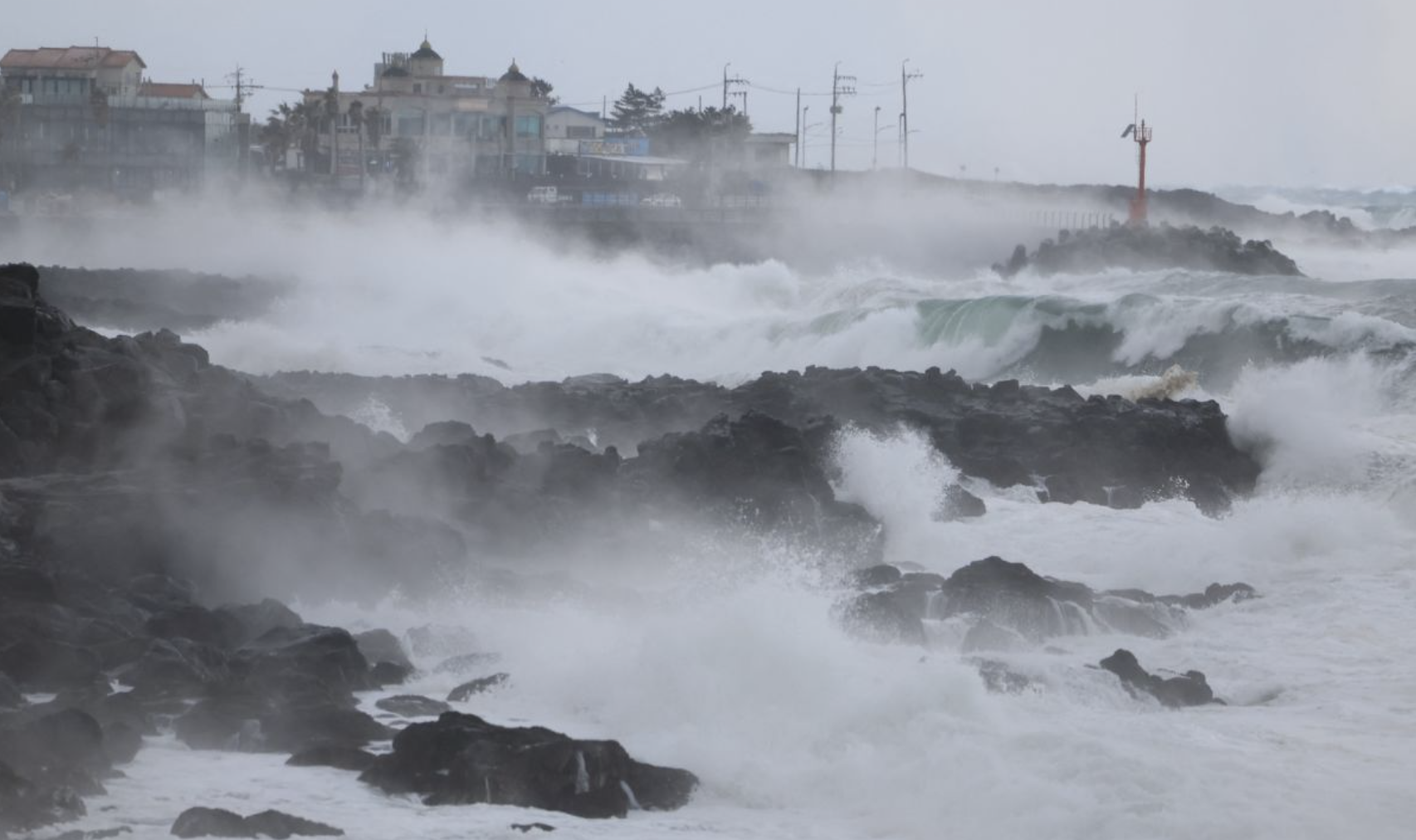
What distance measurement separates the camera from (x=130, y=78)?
72125mm

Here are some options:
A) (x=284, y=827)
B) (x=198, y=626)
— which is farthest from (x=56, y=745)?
(x=198, y=626)

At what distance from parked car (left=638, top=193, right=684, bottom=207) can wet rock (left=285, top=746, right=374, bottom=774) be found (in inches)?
2051

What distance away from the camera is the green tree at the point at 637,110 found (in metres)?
102

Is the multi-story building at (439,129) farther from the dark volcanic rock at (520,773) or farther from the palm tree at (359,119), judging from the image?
the dark volcanic rock at (520,773)

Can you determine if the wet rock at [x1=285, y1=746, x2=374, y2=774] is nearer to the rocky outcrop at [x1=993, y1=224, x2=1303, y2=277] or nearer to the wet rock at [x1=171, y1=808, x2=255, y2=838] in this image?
the wet rock at [x1=171, y1=808, x2=255, y2=838]

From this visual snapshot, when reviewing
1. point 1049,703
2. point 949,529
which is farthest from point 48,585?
point 949,529

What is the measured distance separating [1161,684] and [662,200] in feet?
185

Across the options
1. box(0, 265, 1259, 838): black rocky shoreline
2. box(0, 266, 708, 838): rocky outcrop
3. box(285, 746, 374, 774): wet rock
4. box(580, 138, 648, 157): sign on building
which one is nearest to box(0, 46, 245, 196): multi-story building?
box(580, 138, 648, 157): sign on building

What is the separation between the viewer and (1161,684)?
38.8ft

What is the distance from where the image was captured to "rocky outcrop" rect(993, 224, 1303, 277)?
43.8 meters

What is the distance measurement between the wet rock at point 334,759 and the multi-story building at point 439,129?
62109 millimetres

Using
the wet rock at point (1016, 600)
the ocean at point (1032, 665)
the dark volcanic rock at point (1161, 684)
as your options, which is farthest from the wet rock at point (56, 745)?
the wet rock at point (1016, 600)

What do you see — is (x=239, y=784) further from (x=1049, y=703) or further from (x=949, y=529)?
(x=949, y=529)

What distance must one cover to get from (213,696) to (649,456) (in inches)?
289
